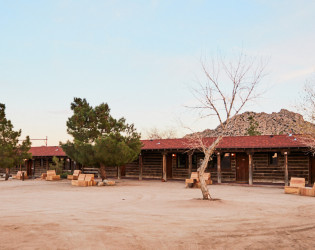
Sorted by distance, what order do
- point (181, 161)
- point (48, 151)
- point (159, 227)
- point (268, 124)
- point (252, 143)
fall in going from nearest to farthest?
point (159, 227) < point (252, 143) < point (181, 161) < point (48, 151) < point (268, 124)

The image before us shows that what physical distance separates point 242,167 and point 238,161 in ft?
1.77

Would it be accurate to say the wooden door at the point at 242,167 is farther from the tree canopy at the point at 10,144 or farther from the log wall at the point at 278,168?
the tree canopy at the point at 10,144

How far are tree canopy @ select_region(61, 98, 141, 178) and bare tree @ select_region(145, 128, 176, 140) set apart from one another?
49.8m

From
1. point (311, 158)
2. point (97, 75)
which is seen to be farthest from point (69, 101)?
point (311, 158)

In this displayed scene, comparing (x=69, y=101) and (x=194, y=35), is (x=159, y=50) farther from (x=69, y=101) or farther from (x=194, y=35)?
(x=69, y=101)

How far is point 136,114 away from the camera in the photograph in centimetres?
4047

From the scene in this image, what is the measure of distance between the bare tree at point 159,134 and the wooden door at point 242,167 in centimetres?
4873

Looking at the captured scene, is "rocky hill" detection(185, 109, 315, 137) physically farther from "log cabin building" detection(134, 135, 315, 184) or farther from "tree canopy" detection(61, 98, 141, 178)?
"tree canopy" detection(61, 98, 141, 178)

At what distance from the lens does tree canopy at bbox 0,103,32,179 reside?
28484mm

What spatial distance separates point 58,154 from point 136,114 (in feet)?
39.2

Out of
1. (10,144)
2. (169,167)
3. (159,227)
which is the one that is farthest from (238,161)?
(10,144)

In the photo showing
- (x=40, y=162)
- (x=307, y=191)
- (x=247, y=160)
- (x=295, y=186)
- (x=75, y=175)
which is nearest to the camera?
(x=307, y=191)

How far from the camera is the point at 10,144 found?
2869cm

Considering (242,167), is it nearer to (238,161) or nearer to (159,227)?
(238,161)
